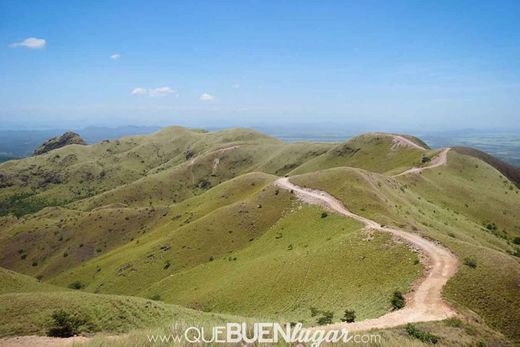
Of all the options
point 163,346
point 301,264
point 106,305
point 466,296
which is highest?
point 163,346

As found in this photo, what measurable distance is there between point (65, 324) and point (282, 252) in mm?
36457

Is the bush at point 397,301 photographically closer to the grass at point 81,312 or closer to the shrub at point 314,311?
the shrub at point 314,311

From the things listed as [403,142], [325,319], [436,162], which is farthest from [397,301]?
[403,142]

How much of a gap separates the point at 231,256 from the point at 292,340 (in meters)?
55.5

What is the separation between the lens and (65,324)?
20.8 metres

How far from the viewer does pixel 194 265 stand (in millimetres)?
67062

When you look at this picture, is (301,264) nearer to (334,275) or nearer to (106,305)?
(334,275)

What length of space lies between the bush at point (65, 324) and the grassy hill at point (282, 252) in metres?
0.79

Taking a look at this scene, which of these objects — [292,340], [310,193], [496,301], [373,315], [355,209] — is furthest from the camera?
[310,193]

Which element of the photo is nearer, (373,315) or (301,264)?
(373,315)

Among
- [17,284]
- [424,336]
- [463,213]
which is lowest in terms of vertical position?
[463,213]

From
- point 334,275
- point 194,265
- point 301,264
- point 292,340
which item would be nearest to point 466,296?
point 334,275

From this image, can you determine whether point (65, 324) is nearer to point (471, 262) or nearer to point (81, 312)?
point (81, 312)

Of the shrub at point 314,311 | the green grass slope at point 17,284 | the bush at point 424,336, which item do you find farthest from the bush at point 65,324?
the green grass slope at point 17,284
